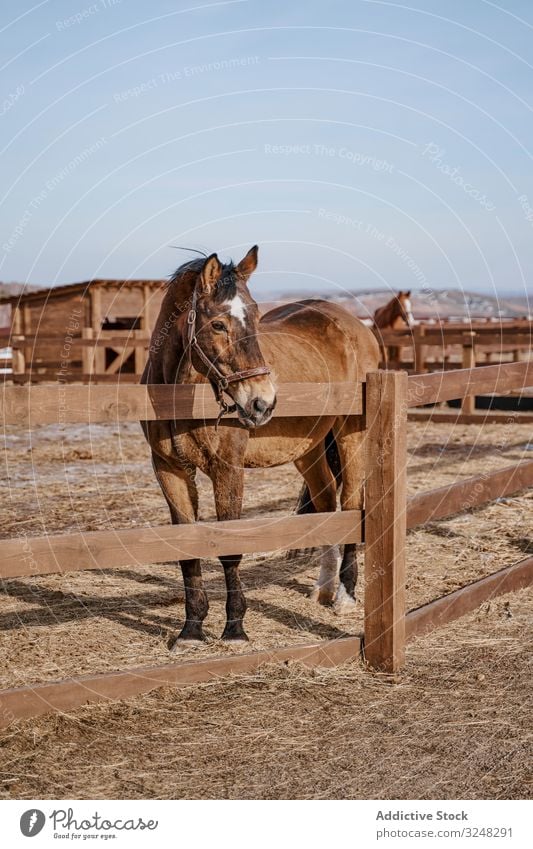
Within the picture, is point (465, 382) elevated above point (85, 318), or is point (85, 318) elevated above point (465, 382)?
point (85, 318)

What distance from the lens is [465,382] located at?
5082 mm

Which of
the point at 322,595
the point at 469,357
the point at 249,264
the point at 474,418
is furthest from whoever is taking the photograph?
the point at 469,357

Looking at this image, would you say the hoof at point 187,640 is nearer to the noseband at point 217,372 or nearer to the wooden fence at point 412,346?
the noseband at point 217,372

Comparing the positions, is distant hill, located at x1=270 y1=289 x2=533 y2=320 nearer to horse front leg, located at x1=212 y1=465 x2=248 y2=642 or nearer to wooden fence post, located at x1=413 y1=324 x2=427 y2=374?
wooden fence post, located at x1=413 y1=324 x2=427 y2=374

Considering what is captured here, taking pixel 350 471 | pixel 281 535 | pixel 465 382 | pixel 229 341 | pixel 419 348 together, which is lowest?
Answer: pixel 281 535

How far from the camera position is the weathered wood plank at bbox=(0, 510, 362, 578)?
11.5ft

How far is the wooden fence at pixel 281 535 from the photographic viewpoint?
357 centimetres

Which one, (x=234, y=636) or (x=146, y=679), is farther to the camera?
(x=234, y=636)

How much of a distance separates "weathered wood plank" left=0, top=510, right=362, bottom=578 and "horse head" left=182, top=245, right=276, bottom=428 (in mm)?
530

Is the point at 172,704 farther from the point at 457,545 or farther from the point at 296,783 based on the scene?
the point at 457,545

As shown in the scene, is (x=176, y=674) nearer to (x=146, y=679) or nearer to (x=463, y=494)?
(x=146, y=679)

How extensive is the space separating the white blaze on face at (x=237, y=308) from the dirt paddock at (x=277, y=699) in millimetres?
1702

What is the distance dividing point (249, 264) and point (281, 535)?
4.60ft

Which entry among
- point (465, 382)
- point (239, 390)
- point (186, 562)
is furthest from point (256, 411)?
point (465, 382)
